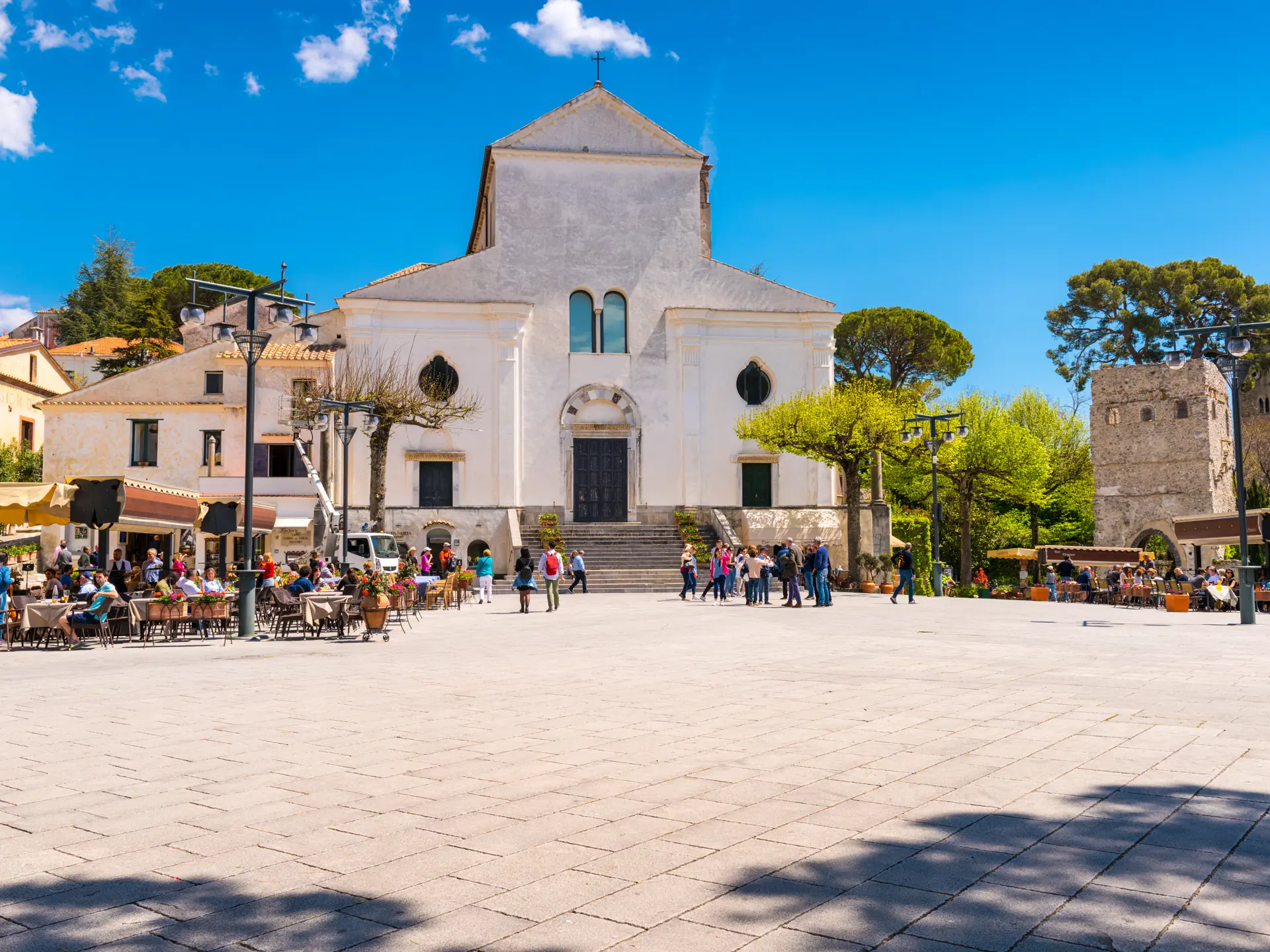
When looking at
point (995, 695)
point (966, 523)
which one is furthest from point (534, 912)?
point (966, 523)

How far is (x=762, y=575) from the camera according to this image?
25141 millimetres

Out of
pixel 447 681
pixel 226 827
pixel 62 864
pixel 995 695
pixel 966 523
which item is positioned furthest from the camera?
pixel 966 523

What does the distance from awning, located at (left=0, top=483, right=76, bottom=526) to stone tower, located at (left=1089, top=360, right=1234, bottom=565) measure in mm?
46311

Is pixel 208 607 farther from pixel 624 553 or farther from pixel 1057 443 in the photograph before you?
pixel 1057 443

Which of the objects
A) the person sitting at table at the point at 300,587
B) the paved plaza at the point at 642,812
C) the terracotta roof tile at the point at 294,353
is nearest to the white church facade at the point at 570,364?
the terracotta roof tile at the point at 294,353

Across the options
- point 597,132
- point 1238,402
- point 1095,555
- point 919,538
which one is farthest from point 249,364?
point 1095,555

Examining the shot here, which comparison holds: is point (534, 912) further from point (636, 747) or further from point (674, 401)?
point (674, 401)

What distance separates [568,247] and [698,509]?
436 inches

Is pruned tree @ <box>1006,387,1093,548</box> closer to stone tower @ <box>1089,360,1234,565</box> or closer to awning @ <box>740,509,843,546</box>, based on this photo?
stone tower @ <box>1089,360,1234,565</box>

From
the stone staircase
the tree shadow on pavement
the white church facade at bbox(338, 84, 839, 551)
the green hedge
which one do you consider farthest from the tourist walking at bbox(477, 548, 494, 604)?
the tree shadow on pavement

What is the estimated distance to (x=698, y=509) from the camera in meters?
36.3

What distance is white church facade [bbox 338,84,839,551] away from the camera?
119 ft

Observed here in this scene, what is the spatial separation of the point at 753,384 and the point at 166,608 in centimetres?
2642

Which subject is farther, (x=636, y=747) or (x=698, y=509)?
(x=698, y=509)
